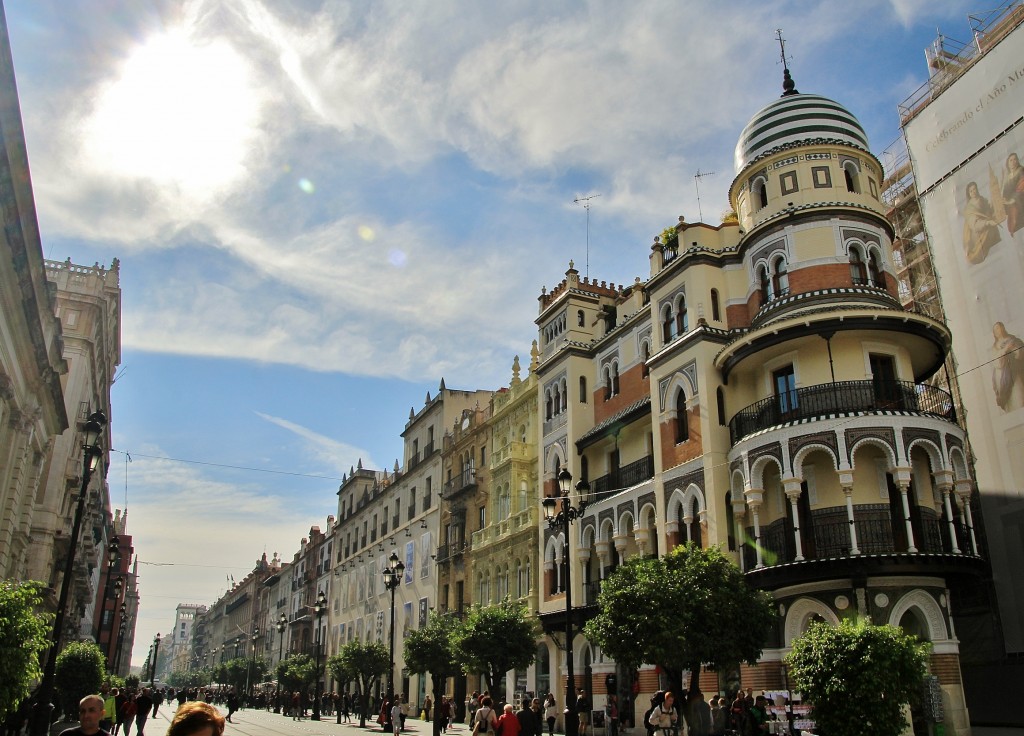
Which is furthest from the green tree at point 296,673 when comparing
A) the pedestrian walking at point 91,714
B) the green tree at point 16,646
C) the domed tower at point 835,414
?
the pedestrian walking at point 91,714

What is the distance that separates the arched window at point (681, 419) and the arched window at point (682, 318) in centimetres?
218

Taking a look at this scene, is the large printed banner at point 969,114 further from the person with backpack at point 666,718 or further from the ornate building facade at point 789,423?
the person with backpack at point 666,718

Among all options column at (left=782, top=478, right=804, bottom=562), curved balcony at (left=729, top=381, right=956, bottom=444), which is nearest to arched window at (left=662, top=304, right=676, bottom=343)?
curved balcony at (left=729, top=381, right=956, bottom=444)

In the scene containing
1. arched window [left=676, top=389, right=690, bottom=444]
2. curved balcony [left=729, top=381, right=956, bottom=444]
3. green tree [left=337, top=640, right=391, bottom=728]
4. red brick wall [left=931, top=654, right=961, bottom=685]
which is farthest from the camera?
green tree [left=337, top=640, right=391, bottom=728]

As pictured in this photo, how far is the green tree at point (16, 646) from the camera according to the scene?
1389 centimetres

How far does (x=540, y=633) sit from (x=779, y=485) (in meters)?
14.7

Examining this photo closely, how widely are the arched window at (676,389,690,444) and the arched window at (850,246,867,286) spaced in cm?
647

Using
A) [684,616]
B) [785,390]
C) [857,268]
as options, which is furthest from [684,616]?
→ [857,268]

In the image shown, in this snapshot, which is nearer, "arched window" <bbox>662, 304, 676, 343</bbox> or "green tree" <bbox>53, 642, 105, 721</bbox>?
"arched window" <bbox>662, 304, 676, 343</bbox>

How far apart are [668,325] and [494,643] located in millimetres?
13186

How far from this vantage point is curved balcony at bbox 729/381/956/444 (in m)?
23.5

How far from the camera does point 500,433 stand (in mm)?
44156

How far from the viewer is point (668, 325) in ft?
99.6

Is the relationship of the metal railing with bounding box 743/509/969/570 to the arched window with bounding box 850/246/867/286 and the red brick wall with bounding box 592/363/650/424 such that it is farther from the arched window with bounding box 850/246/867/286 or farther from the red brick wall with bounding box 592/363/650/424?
the red brick wall with bounding box 592/363/650/424
